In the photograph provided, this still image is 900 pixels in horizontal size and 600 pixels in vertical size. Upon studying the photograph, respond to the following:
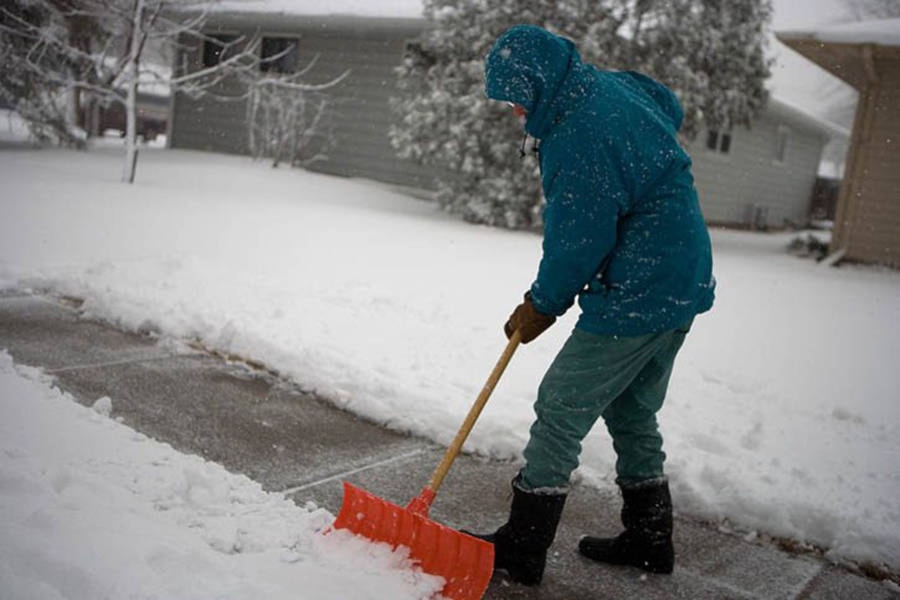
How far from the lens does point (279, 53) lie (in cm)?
1852

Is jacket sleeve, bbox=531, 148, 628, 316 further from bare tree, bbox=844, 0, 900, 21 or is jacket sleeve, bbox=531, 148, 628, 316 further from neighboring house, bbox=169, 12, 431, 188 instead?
bare tree, bbox=844, 0, 900, 21

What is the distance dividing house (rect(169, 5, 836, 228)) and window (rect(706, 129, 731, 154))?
24 millimetres

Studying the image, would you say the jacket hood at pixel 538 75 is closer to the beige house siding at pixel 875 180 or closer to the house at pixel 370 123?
the beige house siding at pixel 875 180

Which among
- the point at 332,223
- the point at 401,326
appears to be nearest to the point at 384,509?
the point at 401,326

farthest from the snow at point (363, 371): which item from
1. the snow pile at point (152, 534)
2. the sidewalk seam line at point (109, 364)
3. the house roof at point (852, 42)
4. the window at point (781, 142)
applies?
the window at point (781, 142)

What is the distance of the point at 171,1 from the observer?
41.5 ft

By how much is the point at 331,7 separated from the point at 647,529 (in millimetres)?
15509

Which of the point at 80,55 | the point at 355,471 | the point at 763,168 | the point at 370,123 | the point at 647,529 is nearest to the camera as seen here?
the point at 647,529

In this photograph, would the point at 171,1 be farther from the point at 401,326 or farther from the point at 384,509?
the point at 384,509

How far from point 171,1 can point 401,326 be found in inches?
382

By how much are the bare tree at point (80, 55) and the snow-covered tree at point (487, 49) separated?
121 inches

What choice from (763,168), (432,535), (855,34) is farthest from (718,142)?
(432,535)

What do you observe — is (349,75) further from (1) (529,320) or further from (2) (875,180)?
(1) (529,320)

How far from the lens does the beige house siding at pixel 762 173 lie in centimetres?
1872
